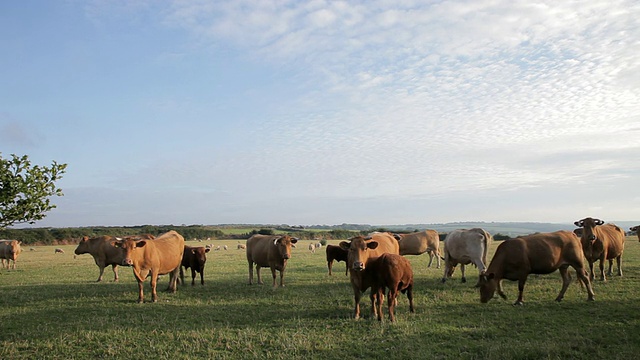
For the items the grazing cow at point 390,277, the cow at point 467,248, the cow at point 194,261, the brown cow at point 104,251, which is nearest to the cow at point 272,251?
the cow at point 194,261

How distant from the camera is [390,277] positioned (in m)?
9.75

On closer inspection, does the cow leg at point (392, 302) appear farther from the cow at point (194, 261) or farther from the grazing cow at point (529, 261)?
the cow at point (194, 261)

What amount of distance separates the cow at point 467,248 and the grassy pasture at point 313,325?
3.60 ft

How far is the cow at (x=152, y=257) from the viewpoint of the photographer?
42.1 ft

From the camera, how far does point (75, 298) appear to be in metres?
13.5

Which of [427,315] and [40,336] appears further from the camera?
[427,315]

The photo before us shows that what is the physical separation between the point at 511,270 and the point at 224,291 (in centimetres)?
964

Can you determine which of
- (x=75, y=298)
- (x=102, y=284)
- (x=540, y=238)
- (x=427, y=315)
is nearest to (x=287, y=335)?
(x=427, y=315)

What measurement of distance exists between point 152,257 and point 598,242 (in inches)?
627

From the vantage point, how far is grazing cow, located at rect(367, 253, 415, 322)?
973 centimetres

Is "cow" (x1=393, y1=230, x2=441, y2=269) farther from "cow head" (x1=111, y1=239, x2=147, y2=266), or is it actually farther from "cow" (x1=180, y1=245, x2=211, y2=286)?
"cow head" (x1=111, y1=239, x2=147, y2=266)

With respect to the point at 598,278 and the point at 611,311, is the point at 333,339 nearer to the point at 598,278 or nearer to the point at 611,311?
the point at 611,311

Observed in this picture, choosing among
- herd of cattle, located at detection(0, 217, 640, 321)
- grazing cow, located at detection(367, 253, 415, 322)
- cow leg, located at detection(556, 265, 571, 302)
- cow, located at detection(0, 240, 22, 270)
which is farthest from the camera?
cow, located at detection(0, 240, 22, 270)

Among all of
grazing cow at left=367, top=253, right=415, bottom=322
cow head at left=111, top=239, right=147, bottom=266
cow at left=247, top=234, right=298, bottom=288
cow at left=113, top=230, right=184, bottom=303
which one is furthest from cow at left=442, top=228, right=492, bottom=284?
cow head at left=111, top=239, right=147, bottom=266
